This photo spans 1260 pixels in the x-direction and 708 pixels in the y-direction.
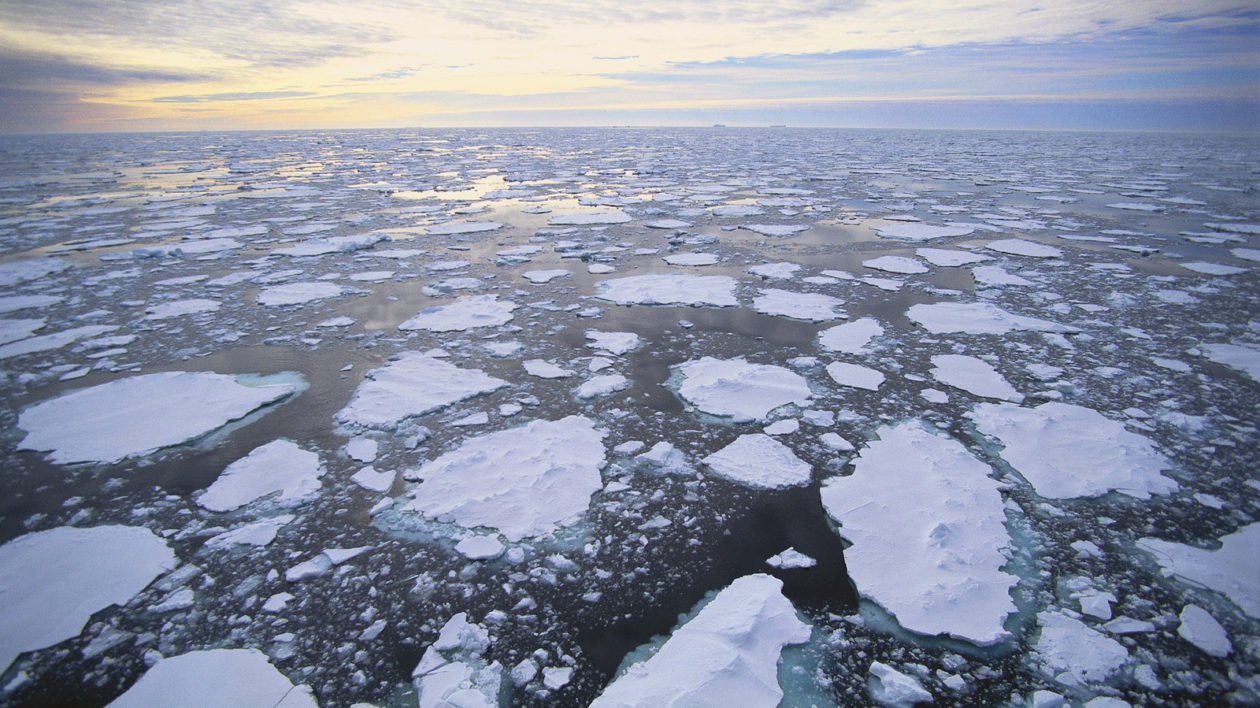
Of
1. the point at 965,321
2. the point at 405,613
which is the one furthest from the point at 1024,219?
the point at 405,613

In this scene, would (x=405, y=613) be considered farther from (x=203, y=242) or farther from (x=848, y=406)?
(x=203, y=242)

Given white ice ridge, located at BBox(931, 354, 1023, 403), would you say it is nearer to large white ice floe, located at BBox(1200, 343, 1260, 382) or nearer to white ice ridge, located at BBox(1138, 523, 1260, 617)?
white ice ridge, located at BBox(1138, 523, 1260, 617)

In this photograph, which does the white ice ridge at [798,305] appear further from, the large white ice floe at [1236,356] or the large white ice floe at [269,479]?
the large white ice floe at [269,479]

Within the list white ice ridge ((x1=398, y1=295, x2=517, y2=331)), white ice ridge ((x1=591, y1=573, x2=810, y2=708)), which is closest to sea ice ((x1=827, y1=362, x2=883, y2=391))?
white ice ridge ((x1=591, y1=573, x2=810, y2=708))

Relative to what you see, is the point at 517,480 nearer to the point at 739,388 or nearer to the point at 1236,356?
the point at 739,388

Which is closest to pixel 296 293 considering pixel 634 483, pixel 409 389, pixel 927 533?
pixel 409 389

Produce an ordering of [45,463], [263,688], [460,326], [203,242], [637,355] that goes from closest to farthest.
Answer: [263,688] < [45,463] < [637,355] < [460,326] < [203,242]
